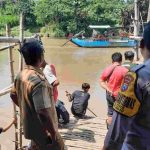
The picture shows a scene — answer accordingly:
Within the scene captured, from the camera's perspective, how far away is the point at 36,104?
2.70m

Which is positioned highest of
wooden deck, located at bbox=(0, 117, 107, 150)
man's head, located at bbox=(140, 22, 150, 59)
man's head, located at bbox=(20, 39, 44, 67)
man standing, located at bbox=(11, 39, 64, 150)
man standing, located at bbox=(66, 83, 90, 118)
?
man's head, located at bbox=(140, 22, 150, 59)

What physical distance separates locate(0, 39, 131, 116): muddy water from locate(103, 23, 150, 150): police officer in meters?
8.04

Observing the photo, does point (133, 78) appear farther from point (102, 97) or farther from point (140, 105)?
point (102, 97)

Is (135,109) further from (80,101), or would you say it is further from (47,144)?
(80,101)

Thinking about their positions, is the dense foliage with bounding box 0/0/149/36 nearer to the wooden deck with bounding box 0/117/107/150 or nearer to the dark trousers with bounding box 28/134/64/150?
the wooden deck with bounding box 0/117/107/150

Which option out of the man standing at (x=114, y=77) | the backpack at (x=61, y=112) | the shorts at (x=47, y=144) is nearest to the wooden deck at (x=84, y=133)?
the backpack at (x=61, y=112)

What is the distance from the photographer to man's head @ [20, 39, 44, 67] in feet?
9.18

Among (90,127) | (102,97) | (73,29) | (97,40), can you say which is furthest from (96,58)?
(90,127)

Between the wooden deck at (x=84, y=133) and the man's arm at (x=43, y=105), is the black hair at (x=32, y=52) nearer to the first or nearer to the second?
the man's arm at (x=43, y=105)

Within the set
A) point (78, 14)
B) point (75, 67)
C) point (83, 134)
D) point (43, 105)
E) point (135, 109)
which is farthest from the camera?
point (78, 14)

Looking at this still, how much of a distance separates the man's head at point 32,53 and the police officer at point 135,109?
1050 millimetres

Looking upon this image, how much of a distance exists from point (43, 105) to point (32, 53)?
40cm

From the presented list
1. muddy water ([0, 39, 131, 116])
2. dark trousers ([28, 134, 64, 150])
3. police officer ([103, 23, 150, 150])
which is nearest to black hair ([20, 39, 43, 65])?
dark trousers ([28, 134, 64, 150])

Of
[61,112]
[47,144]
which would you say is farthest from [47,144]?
[61,112]
